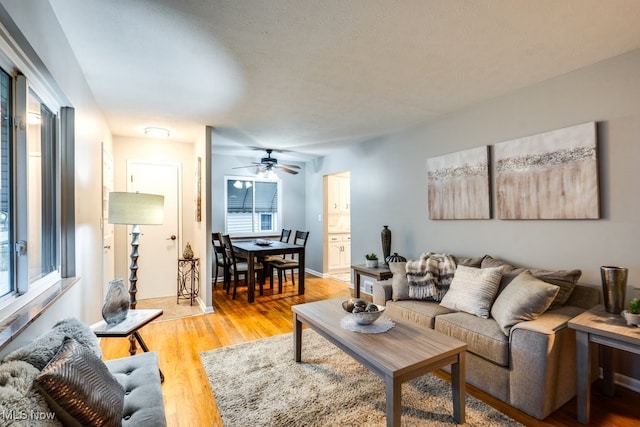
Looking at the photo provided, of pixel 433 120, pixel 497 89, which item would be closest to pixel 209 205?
pixel 433 120

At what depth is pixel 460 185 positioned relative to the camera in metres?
3.37

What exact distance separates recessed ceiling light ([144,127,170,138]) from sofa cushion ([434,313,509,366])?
406cm

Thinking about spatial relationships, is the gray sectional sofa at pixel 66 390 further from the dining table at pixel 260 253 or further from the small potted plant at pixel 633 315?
the dining table at pixel 260 253

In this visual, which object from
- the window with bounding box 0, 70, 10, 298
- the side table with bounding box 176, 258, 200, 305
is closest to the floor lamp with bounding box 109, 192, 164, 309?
the window with bounding box 0, 70, 10, 298

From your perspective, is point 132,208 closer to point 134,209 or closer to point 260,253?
point 134,209

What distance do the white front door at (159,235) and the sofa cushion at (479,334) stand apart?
4.03 meters

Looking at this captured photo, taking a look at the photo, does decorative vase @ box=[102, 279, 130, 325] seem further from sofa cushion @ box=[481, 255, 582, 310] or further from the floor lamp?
sofa cushion @ box=[481, 255, 582, 310]

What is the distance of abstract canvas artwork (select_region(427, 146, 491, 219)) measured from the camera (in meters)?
3.15

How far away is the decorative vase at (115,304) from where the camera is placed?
223 centimetres

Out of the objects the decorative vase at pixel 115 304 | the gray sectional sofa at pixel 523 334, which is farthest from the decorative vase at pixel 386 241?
the decorative vase at pixel 115 304

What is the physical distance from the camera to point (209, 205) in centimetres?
405

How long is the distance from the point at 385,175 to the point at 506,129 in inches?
68.8

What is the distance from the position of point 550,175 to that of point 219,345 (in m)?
3.33

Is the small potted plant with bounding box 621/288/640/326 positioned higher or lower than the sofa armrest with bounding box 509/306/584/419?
higher
